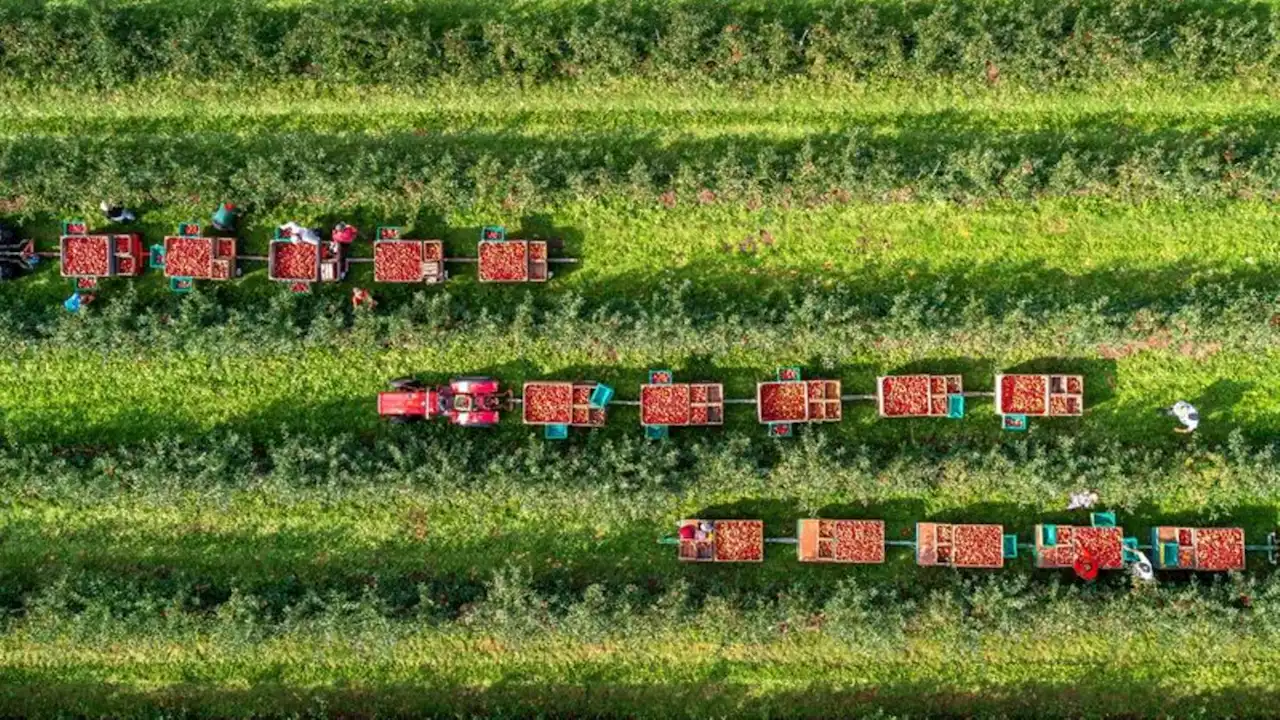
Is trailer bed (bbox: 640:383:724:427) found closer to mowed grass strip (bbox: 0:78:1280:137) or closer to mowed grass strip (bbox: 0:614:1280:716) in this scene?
mowed grass strip (bbox: 0:614:1280:716)

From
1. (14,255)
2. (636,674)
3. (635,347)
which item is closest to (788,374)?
(635,347)

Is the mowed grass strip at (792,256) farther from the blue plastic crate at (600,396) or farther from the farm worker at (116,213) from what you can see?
the blue plastic crate at (600,396)

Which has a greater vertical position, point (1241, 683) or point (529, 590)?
point (529, 590)

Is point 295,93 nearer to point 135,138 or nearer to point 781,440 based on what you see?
point 135,138

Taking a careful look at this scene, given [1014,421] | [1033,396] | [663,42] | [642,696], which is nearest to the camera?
[1033,396]

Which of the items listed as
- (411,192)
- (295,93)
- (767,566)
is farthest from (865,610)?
(295,93)

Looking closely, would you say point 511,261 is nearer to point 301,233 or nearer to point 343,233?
point 343,233

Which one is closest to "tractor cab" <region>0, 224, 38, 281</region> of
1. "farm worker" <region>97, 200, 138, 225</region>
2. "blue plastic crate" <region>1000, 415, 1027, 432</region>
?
"farm worker" <region>97, 200, 138, 225</region>
